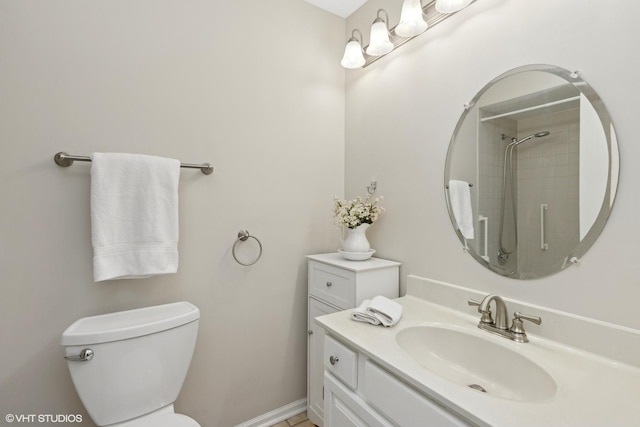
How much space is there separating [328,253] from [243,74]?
1.15 meters

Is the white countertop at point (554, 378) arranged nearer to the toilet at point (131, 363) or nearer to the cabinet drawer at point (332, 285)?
the cabinet drawer at point (332, 285)

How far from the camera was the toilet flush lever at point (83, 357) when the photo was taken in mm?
1031

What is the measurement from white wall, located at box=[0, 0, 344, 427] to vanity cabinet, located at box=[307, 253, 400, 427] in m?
0.13

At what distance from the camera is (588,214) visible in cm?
92

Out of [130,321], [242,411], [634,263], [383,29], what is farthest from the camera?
[242,411]

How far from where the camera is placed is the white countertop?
64 centimetres

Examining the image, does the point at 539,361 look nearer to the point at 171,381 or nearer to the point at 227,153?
the point at 171,381

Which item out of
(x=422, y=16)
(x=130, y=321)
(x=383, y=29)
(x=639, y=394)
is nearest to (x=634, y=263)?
(x=639, y=394)

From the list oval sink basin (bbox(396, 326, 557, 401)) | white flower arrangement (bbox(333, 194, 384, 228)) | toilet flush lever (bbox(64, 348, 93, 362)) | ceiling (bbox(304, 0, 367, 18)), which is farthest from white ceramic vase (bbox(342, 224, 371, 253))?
ceiling (bbox(304, 0, 367, 18))

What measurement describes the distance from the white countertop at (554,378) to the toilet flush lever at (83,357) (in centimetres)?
85

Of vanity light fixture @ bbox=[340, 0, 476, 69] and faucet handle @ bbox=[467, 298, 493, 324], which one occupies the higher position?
vanity light fixture @ bbox=[340, 0, 476, 69]

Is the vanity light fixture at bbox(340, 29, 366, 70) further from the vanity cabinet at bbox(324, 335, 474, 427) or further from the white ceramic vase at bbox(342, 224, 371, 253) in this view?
the vanity cabinet at bbox(324, 335, 474, 427)

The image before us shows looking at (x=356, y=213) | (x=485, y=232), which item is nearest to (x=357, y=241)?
(x=356, y=213)

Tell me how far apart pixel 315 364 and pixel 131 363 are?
91 cm
